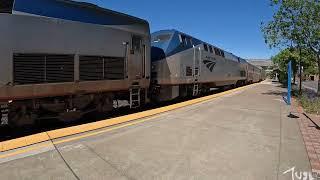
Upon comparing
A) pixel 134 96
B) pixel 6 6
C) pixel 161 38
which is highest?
pixel 161 38

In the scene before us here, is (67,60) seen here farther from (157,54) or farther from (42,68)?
(157,54)

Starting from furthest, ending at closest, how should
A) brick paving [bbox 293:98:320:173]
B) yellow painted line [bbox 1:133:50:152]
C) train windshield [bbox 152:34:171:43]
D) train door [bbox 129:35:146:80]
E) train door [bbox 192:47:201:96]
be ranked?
train door [bbox 192:47:201:96] < train windshield [bbox 152:34:171:43] < train door [bbox 129:35:146:80] < yellow painted line [bbox 1:133:50:152] < brick paving [bbox 293:98:320:173]

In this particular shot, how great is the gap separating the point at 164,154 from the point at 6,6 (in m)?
4.52

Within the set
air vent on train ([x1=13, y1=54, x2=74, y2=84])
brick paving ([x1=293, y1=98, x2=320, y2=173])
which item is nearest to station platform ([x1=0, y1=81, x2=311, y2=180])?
brick paving ([x1=293, y1=98, x2=320, y2=173])

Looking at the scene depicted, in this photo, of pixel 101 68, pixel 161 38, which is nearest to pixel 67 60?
pixel 101 68

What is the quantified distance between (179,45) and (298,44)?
38.1 ft

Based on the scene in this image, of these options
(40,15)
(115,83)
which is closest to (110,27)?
(115,83)

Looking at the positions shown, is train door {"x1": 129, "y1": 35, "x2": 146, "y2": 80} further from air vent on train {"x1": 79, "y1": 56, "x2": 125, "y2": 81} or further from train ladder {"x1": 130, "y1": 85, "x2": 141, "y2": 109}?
air vent on train {"x1": 79, "y1": 56, "x2": 125, "y2": 81}

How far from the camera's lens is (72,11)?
778 centimetres

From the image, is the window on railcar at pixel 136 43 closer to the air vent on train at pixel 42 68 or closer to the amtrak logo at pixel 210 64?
the air vent on train at pixel 42 68

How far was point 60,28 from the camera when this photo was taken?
7297mm

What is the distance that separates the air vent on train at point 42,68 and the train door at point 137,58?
2.58m

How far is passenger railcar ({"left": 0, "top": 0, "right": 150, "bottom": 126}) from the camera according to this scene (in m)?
6.43

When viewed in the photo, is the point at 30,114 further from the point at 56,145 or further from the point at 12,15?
the point at 12,15
